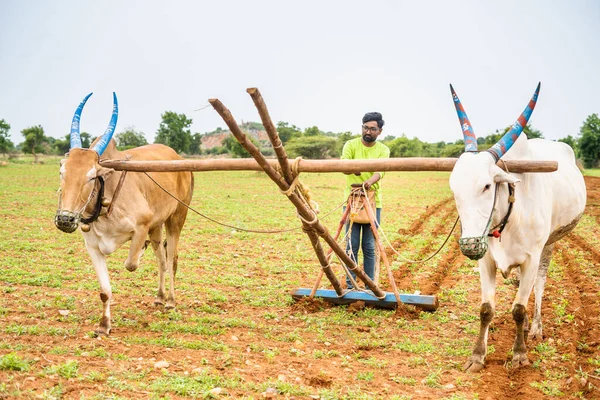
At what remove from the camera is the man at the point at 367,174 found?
7051 millimetres

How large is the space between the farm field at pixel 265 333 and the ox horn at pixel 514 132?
2069 mm

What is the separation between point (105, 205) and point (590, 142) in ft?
221

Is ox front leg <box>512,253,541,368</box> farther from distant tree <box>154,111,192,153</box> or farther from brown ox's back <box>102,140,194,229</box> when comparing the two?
distant tree <box>154,111,192,153</box>

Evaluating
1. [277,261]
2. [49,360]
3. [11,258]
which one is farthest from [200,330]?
[11,258]

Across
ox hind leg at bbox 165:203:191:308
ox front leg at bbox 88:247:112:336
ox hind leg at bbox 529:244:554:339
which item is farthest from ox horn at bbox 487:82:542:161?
ox hind leg at bbox 165:203:191:308

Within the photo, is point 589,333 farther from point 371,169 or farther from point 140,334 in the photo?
point 140,334

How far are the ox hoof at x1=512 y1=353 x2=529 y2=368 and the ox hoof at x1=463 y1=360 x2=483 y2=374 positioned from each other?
0.36 m

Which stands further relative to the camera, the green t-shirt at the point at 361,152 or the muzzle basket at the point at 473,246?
the green t-shirt at the point at 361,152

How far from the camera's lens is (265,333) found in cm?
609

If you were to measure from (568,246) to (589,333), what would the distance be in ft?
19.5

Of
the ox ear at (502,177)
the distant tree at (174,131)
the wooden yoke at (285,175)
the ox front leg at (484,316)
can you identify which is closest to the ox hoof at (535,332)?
the ox front leg at (484,316)

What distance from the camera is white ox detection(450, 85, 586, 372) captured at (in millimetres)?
4500

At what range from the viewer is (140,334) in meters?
5.94

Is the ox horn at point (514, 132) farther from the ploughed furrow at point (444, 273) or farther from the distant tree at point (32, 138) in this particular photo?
the distant tree at point (32, 138)
